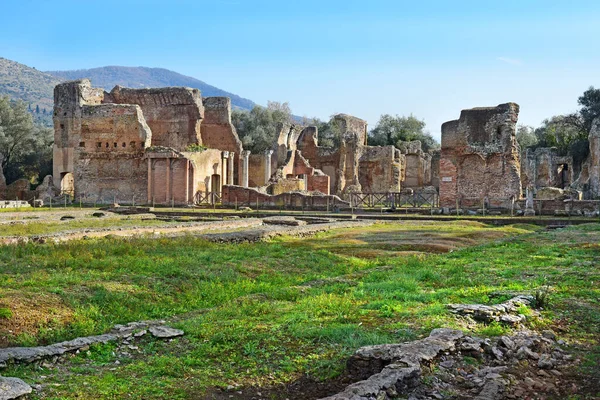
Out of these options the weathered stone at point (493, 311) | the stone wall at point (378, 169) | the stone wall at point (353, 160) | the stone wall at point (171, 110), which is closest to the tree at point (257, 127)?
the stone wall at point (353, 160)

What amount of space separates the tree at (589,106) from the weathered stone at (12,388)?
5696cm

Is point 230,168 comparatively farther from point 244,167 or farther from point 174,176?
point 174,176

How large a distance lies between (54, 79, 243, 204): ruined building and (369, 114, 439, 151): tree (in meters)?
31.7

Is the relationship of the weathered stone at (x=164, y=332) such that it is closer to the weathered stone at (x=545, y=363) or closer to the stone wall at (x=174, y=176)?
the weathered stone at (x=545, y=363)

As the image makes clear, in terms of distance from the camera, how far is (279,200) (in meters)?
37.2

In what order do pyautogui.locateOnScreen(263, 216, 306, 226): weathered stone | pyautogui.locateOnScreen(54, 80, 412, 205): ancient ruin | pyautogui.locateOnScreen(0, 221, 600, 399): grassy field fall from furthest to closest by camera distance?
pyautogui.locateOnScreen(54, 80, 412, 205): ancient ruin → pyautogui.locateOnScreen(263, 216, 306, 226): weathered stone → pyautogui.locateOnScreen(0, 221, 600, 399): grassy field

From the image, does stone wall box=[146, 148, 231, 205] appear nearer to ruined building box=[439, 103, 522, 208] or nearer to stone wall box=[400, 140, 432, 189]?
ruined building box=[439, 103, 522, 208]

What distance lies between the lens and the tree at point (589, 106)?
55.2 metres

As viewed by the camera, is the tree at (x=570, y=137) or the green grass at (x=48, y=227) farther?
the tree at (x=570, y=137)

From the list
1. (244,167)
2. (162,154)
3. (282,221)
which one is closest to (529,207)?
(282,221)

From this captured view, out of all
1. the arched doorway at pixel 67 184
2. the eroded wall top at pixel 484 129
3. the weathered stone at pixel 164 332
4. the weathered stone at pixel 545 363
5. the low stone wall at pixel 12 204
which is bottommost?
the weathered stone at pixel 545 363

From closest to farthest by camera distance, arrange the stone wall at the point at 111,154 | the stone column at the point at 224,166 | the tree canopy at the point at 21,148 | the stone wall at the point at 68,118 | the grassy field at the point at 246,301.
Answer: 1. the grassy field at the point at 246,301
2. the stone wall at the point at 111,154
3. the stone wall at the point at 68,118
4. the stone column at the point at 224,166
5. the tree canopy at the point at 21,148

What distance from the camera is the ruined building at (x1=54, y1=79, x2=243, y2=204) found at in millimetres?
40531

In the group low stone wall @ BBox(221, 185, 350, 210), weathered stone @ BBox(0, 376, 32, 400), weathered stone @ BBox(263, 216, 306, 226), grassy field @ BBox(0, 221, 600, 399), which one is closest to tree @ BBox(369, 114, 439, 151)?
low stone wall @ BBox(221, 185, 350, 210)
